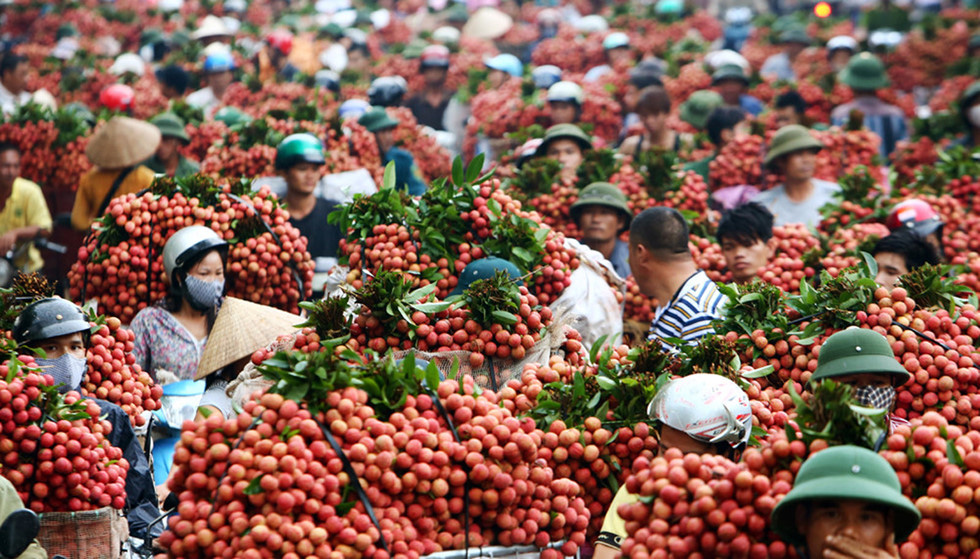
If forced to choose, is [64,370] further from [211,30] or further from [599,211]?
[211,30]

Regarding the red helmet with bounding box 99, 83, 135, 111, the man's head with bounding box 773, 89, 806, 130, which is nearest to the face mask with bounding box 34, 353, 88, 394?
the man's head with bounding box 773, 89, 806, 130

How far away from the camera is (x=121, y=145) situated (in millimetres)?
8266

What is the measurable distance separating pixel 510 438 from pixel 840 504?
1.10 metres

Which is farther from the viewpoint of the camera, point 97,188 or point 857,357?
point 97,188

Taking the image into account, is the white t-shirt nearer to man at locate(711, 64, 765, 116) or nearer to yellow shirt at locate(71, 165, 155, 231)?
man at locate(711, 64, 765, 116)

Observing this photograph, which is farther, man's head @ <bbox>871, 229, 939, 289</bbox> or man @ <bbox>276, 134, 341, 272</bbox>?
man @ <bbox>276, 134, 341, 272</bbox>

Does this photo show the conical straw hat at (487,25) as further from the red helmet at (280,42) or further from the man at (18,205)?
the man at (18,205)

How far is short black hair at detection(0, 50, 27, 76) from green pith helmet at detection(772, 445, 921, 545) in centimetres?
1182

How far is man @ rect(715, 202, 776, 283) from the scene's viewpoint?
669cm

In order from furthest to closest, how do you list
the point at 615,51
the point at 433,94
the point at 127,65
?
1. the point at 615,51
2. the point at 127,65
3. the point at 433,94

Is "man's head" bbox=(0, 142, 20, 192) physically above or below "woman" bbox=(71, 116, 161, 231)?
below

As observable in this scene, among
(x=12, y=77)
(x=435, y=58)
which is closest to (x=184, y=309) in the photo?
(x=12, y=77)

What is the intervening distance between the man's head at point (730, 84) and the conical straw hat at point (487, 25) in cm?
554

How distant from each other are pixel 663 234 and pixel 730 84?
6.88m
